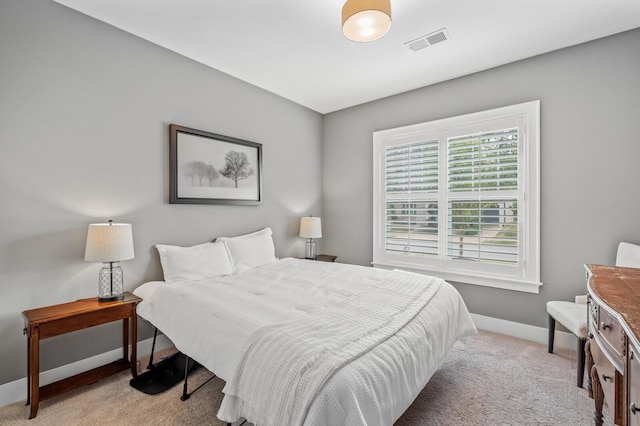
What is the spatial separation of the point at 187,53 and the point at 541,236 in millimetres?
3893

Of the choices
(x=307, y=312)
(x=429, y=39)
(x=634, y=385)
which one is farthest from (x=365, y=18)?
(x=634, y=385)

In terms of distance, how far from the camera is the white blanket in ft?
3.98

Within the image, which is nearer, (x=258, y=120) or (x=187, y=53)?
(x=187, y=53)

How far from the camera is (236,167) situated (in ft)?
11.1

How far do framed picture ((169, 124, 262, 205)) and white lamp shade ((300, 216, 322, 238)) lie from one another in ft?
2.37

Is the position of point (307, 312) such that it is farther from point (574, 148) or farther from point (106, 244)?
point (574, 148)

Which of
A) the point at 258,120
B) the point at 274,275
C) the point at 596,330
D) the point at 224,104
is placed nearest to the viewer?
the point at 596,330

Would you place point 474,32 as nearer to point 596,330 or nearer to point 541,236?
point 541,236

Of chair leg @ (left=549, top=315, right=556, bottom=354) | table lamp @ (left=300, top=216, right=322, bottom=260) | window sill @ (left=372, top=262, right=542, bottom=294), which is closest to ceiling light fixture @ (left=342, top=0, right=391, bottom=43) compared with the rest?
table lamp @ (left=300, top=216, right=322, bottom=260)

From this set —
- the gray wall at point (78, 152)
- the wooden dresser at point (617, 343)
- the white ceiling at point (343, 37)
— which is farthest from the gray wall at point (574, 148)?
the gray wall at point (78, 152)

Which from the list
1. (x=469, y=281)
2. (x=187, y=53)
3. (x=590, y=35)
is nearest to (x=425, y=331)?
(x=469, y=281)

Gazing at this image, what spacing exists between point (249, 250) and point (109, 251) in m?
1.32

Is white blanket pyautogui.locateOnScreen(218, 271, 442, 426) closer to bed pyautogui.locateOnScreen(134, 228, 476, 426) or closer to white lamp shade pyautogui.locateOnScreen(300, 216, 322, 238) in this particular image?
bed pyautogui.locateOnScreen(134, 228, 476, 426)

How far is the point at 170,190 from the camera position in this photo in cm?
283
